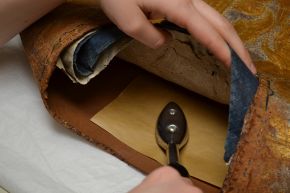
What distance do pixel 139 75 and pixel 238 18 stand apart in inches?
6.1

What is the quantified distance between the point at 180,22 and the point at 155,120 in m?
0.15

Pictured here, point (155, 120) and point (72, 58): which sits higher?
point (72, 58)

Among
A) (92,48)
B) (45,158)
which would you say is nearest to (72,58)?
(92,48)

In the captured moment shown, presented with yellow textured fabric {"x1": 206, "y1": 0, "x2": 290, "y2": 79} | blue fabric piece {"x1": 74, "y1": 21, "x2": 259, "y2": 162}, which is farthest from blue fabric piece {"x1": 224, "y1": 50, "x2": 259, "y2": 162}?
yellow textured fabric {"x1": 206, "y1": 0, "x2": 290, "y2": 79}

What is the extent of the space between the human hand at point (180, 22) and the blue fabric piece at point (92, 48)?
20 millimetres

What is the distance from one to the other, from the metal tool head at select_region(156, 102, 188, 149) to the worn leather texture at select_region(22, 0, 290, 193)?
0.11 ft

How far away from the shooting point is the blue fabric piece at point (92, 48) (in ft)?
1.59

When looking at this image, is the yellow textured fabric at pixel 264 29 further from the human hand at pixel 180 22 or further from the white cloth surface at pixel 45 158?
the white cloth surface at pixel 45 158

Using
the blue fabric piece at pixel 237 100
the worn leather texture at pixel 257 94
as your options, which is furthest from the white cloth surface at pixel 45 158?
the blue fabric piece at pixel 237 100

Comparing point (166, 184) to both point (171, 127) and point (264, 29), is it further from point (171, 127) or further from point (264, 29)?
point (264, 29)

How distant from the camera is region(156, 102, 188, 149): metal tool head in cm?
52

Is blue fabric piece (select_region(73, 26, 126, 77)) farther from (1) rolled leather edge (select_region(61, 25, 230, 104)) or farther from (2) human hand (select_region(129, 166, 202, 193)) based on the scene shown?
(2) human hand (select_region(129, 166, 202, 193))

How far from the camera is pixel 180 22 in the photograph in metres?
0.45

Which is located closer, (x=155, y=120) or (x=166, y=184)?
(x=166, y=184)
